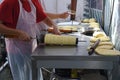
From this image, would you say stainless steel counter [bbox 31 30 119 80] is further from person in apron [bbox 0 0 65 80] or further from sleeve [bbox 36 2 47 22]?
sleeve [bbox 36 2 47 22]

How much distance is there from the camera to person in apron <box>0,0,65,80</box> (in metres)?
1.34

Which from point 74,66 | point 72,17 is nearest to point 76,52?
point 74,66

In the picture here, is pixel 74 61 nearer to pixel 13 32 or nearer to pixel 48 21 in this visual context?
pixel 13 32

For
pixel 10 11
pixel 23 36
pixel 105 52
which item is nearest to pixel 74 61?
pixel 105 52

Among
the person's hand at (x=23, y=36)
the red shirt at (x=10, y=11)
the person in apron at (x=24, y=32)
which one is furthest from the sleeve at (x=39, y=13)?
the person's hand at (x=23, y=36)

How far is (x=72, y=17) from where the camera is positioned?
2305 mm

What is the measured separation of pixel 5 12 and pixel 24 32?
0.16m

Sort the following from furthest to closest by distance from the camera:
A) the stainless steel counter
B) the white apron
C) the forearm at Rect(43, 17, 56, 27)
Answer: the forearm at Rect(43, 17, 56, 27) < the white apron < the stainless steel counter

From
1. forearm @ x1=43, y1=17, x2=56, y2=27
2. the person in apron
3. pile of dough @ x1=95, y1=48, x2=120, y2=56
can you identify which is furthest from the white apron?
pile of dough @ x1=95, y1=48, x2=120, y2=56

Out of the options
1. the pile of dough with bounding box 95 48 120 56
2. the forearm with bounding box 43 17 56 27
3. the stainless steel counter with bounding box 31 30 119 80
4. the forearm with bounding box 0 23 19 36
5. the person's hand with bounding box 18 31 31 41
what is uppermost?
the forearm with bounding box 43 17 56 27

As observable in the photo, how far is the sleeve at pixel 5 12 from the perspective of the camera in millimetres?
1326

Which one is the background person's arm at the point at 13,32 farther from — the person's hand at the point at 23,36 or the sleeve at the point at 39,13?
the sleeve at the point at 39,13

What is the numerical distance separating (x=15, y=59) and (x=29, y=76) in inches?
5.4

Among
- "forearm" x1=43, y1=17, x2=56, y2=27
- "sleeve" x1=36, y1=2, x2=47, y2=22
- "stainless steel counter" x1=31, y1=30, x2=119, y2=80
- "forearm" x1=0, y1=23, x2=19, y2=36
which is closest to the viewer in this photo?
"stainless steel counter" x1=31, y1=30, x2=119, y2=80
